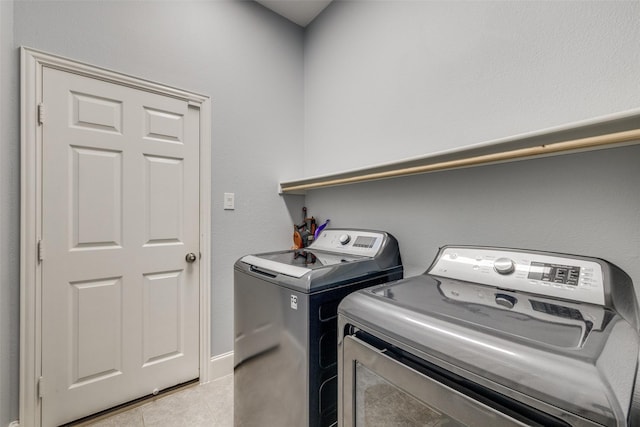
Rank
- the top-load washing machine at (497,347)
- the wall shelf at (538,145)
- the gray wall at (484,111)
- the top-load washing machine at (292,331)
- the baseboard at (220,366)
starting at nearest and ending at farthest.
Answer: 1. the top-load washing machine at (497,347)
2. the wall shelf at (538,145)
3. the gray wall at (484,111)
4. the top-load washing machine at (292,331)
5. the baseboard at (220,366)

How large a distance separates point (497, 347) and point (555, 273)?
535 mm

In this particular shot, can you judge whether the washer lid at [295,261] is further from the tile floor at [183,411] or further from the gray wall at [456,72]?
the tile floor at [183,411]

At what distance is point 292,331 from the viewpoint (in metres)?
1.09

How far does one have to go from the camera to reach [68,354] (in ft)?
4.85

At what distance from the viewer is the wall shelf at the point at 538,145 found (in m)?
0.77

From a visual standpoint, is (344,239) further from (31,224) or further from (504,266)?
(31,224)

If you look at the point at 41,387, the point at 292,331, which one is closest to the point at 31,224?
the point at 41,387

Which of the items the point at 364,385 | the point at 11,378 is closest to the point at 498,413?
the point at 364,385

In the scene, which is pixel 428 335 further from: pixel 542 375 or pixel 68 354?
pixel 68 354

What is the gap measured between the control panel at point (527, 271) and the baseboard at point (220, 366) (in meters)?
1.62

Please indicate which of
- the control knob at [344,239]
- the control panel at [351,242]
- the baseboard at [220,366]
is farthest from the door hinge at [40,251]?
the control knob at [344,239]

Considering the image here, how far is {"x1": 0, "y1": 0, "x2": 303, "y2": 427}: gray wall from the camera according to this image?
1342 millimetres

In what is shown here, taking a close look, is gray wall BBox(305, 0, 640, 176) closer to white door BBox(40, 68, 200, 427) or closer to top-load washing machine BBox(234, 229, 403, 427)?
top-load washing machine BBox(234, 229, 403, 427)

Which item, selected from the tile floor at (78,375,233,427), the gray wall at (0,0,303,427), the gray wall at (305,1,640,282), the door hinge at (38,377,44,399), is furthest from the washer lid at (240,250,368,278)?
the door hinge at (38,377,44,399)
